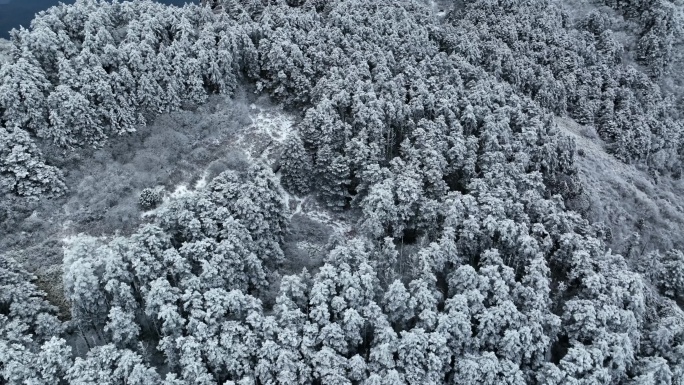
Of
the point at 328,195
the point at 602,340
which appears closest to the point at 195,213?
the point at 328,195

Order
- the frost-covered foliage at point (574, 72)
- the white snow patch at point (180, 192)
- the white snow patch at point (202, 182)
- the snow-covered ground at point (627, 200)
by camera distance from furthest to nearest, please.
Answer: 1. the frost-covered foliage at point (574, 72)
2. the snow-covered ground at point (627, 200)
3. the white snow patch at point (202, 182)
4. the white snow patch at point (180, 192)

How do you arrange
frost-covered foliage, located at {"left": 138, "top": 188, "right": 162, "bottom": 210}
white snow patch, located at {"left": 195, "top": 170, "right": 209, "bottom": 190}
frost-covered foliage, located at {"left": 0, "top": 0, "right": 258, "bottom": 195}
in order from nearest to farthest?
frost-covered foliage, located at {"left": 138, "top": 188, "right": 162, "bottom": 210}, frost-covered foliage, located at {"left": 0, "top": 0, "right": 258, "bottom": 195}, white snow patch, located at {"left": 195, "top": 170, "right": 209, "bottom": 190}

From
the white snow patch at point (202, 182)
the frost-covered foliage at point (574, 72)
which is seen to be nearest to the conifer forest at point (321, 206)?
the white snow patch at point (202, 182)

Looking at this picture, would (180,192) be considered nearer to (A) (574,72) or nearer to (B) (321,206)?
(B) (321,206)

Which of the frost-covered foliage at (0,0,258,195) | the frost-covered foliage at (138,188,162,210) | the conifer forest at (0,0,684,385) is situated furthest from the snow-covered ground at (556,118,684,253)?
the frost-covered foliage at (138,188,162,210)

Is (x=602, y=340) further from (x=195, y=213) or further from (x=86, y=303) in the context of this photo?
(x=86, y=303)

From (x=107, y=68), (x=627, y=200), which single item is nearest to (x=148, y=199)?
(x=107, y=68)

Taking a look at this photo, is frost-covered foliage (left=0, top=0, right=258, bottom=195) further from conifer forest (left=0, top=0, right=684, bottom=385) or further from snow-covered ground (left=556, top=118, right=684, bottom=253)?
snow-covered ground (left=556, top=118, right=684, bottom=253)

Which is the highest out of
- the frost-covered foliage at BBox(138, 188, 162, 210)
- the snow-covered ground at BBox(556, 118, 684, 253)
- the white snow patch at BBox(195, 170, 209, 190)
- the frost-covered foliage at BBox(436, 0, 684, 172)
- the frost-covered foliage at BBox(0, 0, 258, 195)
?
the frost-covered foliage at BBox(436, 0, 684, 172)

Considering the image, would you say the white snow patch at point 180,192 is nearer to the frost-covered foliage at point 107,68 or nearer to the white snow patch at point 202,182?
the white snow patch at point 202,182
